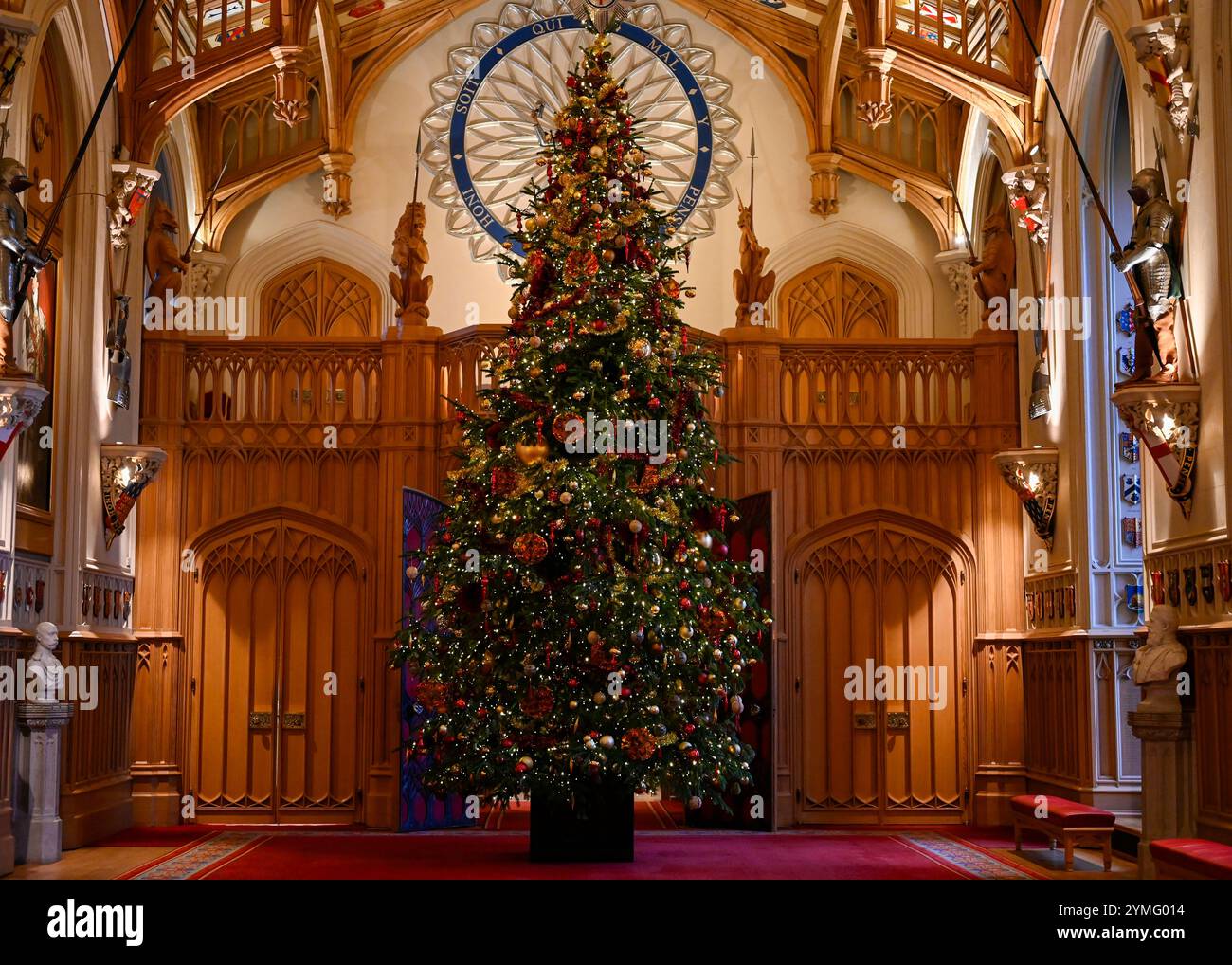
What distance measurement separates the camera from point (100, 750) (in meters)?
11.5

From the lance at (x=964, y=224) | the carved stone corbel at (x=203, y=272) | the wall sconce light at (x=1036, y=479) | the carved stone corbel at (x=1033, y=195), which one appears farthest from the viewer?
the carved stone corbel at (x=203, y=272)

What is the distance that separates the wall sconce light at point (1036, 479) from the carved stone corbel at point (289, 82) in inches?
270

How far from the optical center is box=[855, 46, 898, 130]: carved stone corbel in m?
12.7

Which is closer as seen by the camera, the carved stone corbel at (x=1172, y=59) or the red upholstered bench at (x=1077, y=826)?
the carved stone corbel at (x=1172, y=59)

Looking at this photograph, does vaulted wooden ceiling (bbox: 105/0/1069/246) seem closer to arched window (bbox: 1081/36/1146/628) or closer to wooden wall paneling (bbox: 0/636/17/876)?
arched window (bbox: 1081/36/1146/628)

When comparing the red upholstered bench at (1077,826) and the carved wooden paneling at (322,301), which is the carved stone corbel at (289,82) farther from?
the red upholstered bench at (1077,826)

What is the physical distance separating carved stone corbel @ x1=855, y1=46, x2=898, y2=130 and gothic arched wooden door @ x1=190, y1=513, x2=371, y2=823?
6.01 metres

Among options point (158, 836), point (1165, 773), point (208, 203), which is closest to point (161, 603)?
point (158, 836)

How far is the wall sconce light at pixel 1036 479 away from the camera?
11.8 m

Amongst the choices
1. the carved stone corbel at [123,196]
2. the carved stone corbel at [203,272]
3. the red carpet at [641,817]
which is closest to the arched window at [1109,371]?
the red carpet at [641,817]

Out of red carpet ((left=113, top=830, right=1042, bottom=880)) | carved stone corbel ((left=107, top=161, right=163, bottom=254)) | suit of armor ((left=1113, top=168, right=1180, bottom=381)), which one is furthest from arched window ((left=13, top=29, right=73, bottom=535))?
suit of armor ((left=1113, top=168, right=1180, bottom=381))

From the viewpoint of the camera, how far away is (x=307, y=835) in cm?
1167

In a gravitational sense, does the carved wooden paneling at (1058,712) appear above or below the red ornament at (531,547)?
below

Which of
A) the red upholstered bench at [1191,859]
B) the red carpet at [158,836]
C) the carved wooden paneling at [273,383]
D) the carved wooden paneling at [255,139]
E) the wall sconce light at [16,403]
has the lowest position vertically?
the red carpet at [158,836]
